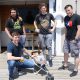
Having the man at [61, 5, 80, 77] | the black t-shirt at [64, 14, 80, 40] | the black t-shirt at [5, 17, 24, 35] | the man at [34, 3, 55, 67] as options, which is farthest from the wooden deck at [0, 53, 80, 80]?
the black t-shirt at [5, 17, 24, 35]

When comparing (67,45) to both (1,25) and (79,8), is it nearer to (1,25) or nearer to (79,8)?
(79,8)

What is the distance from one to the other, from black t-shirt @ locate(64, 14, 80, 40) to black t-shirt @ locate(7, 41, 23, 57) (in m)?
1.15

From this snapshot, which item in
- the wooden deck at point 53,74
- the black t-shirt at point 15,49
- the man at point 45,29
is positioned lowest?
the wooden deck at point 53,74

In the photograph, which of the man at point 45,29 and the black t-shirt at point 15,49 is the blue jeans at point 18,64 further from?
the man at point 45,29

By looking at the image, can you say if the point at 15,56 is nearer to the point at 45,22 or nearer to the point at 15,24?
the point at 15,24

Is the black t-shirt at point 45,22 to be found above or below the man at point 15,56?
above

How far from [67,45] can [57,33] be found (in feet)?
5.30

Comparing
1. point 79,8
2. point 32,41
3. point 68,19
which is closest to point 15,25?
point 68,19

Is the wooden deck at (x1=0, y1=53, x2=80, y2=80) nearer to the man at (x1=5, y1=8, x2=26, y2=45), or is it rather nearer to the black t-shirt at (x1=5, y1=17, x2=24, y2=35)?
the man at (x1=5, y1=8, x2=26, y2=45)

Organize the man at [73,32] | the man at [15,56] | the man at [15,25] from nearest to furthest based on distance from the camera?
the man at [15,56], the man at [73,32], the man at [15,25]

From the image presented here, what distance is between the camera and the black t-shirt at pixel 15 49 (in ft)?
23.8

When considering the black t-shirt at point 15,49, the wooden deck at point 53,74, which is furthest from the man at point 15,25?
the wooden deck at point 53,74

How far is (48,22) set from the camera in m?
8.03

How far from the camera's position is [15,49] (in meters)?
7.34
